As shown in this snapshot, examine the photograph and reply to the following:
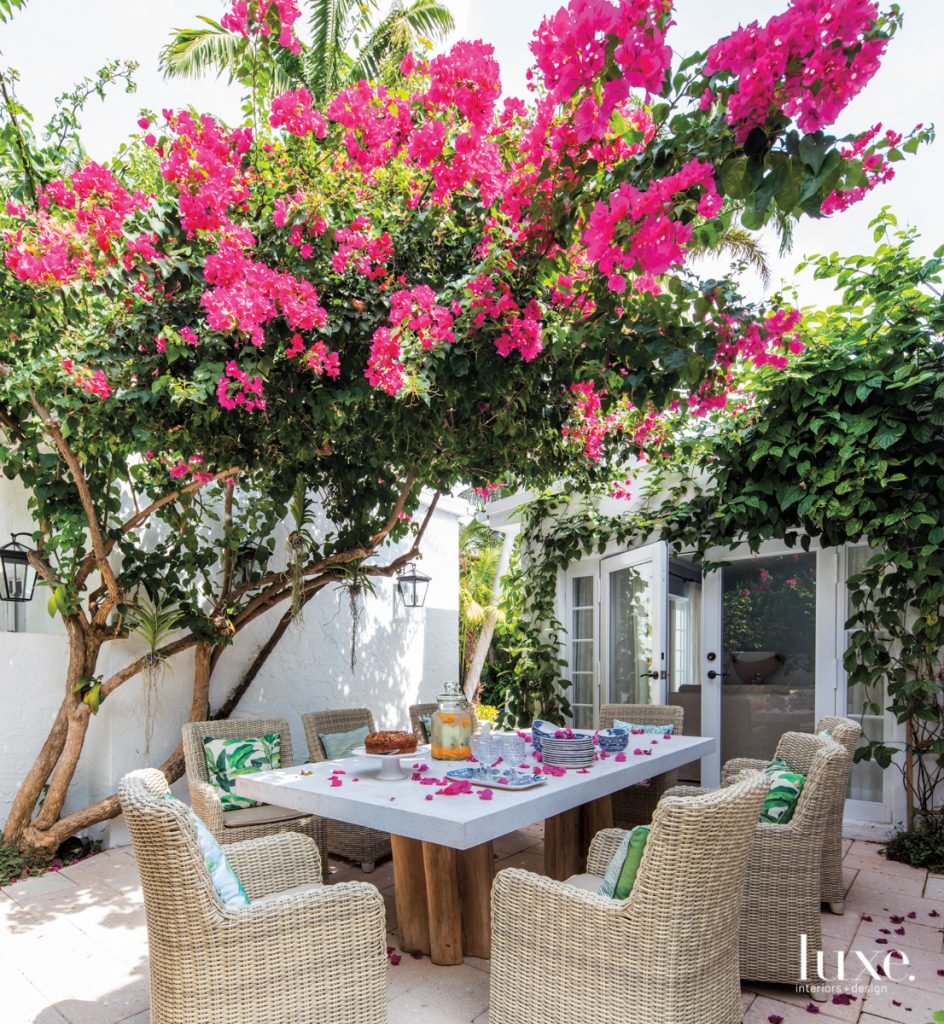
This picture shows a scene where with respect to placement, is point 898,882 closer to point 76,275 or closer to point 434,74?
point 434,74

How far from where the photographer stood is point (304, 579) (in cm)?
486

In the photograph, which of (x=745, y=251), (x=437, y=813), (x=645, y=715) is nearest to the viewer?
(x=437, y=813)

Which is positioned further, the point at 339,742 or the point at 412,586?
the point at 412,586

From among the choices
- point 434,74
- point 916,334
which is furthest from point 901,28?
point 916,334

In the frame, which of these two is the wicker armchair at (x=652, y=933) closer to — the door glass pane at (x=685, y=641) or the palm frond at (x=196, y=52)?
the door glass pane at (x=685, y=641)

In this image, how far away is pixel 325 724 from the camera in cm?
432

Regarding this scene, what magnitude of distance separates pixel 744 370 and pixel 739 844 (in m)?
3.42

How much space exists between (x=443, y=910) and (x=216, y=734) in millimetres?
1590

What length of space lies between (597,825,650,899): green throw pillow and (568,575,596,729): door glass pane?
449cm

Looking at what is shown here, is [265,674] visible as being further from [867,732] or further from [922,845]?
[922,845]

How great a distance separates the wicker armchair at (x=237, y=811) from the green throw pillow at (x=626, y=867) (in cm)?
138

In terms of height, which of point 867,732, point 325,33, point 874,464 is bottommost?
point 867,732

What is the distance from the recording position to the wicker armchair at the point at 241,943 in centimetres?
184

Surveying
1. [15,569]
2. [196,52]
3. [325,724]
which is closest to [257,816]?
[325,724]
